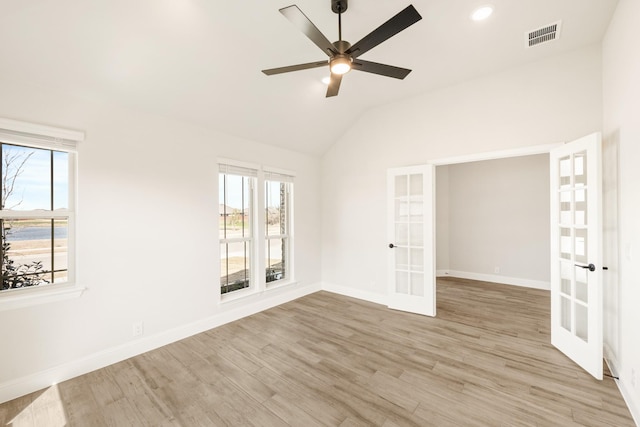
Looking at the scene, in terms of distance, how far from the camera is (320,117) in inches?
166

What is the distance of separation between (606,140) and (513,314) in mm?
2520

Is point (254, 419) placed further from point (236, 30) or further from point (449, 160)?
point (449, 160)

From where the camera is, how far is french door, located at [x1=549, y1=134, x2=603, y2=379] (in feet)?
7.81

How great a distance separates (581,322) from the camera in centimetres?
264

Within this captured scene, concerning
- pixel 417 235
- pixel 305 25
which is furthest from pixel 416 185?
pixel 305 25

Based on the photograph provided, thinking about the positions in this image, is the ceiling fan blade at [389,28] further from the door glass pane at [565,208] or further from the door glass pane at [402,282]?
the door glass pane at [402,282]

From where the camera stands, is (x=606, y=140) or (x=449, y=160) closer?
(x=606, y=140)

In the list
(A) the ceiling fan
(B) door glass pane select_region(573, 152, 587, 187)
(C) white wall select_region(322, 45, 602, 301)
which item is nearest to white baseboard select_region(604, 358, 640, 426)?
(B) door glass pane select_region(573, 152, 587, 187)

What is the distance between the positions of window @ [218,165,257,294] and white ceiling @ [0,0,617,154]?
0.78 m

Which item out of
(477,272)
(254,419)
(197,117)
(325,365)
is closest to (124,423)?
(254,419)

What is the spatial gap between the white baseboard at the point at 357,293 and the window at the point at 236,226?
63.3 inches

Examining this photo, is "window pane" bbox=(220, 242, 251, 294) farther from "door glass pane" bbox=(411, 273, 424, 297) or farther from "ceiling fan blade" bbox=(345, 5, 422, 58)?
"ceiling fan blade" bbox=(345, 5, 422, 58)

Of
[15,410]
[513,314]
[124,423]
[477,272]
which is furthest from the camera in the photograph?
[477,272]

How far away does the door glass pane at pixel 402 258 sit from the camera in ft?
13.5
